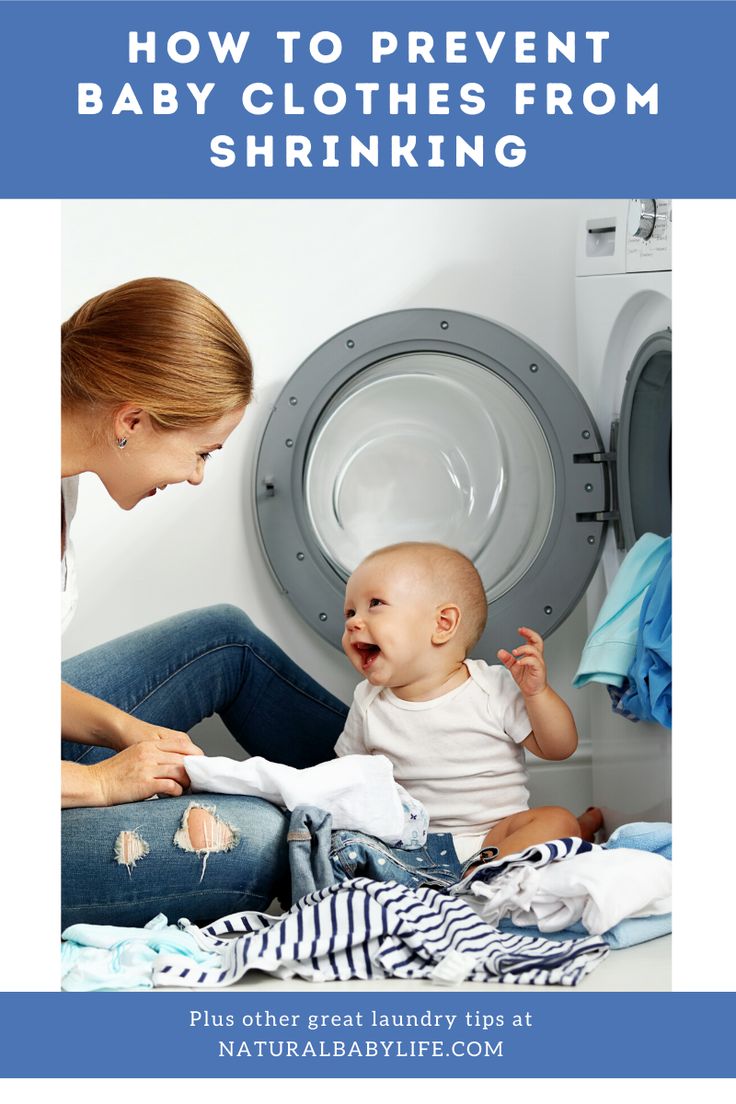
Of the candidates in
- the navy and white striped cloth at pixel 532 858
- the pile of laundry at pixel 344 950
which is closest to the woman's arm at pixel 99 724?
the pile of laundry at pixel 344 950

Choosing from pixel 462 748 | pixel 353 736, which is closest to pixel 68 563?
pixel 353 736

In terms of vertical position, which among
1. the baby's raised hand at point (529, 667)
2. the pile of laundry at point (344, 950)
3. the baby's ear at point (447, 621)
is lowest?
the pile of laundry at point (344, 950)

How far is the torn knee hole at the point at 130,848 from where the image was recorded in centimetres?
126

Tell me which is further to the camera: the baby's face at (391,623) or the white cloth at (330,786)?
the baby's face at (391,623)

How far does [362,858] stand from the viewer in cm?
135

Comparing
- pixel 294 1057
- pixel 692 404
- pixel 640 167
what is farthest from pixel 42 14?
pixel 294 1057

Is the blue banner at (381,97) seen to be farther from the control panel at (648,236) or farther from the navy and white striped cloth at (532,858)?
the navy and white striped cloth at (532,858)

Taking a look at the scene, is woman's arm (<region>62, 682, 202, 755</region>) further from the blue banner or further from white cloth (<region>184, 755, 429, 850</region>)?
the blue banner

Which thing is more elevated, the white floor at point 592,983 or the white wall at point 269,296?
the white wall at point 269,296

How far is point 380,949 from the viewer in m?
1.15

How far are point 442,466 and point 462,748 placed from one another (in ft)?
1.86

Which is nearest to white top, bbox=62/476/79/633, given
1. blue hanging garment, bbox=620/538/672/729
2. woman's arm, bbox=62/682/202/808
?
woman's arm, bbox=62/682/202/808

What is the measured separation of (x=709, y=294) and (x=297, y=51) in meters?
0.45

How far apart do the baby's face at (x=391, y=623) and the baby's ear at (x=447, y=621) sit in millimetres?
12
